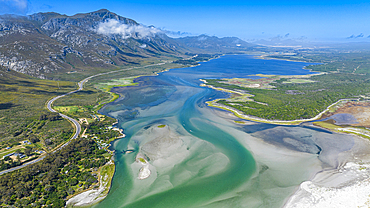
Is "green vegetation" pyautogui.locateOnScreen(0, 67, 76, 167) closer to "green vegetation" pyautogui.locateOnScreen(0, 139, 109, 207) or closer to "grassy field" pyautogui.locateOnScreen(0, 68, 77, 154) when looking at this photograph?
"grassy field" pyautogui.locateOnScreen(0, 68, 77, 154)

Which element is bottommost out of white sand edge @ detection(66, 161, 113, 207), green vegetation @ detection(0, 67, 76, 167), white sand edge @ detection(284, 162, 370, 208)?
white sand edge @ detection(284, 162, 370, 208)

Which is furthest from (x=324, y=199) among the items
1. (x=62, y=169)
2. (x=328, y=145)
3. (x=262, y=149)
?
(x=62, y=169)

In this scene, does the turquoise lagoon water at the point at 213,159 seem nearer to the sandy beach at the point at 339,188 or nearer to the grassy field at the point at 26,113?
the sandy beach at the point at 339,188

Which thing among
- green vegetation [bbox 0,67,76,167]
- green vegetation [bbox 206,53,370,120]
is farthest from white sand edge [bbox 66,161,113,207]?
green vegetation [bbox 206,53,370,120]

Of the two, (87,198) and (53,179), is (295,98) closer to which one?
(87,198)

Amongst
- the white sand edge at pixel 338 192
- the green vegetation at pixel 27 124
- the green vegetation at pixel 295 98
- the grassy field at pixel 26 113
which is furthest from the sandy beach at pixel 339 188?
the grassy field at pixel 26 113

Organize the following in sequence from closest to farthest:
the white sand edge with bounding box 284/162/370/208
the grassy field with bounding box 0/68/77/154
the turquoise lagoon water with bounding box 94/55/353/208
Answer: the white sand edge with bounding box 284/162/370/208 → the turquoise lagoon water with bounding box 94/55/353/208 → the grassy field with bounding box 0/68/77/154

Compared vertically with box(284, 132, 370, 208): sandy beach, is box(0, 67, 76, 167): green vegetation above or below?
above

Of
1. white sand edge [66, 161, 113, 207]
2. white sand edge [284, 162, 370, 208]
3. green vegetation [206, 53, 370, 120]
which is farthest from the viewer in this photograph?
green vegetation [206, 53, 370, 120]

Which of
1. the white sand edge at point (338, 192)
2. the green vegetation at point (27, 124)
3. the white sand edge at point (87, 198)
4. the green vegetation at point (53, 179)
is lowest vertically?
the white sand edge at point (338, 192)
